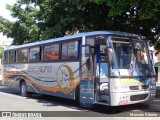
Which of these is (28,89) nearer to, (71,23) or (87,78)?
(71,23)

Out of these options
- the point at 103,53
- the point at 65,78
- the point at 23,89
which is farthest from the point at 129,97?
the point at 23,89

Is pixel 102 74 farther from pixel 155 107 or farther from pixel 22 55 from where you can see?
pixel 22 55

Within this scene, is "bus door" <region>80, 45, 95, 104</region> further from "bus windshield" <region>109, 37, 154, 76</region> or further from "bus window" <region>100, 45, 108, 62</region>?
"bus windshield" <region>109, 37, 154, 76</region>

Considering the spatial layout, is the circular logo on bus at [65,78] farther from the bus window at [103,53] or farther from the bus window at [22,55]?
the bus window at [22,55]

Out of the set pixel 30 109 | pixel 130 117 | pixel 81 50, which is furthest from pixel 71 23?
pixel 130 117

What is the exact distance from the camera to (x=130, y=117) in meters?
10.4

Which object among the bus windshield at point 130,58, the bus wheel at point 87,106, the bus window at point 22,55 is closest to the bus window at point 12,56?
the bus window at point 22,55

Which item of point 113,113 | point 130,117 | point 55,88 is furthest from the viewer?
point 55,88

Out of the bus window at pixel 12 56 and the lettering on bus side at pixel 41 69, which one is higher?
the bus window at pixel 12 56

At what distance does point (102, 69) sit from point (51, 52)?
4109mm

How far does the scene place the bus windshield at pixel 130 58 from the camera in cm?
1099

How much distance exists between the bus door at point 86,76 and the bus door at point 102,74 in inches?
9.1

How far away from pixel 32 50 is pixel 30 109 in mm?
5230

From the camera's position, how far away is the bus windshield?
10992 millimetres
